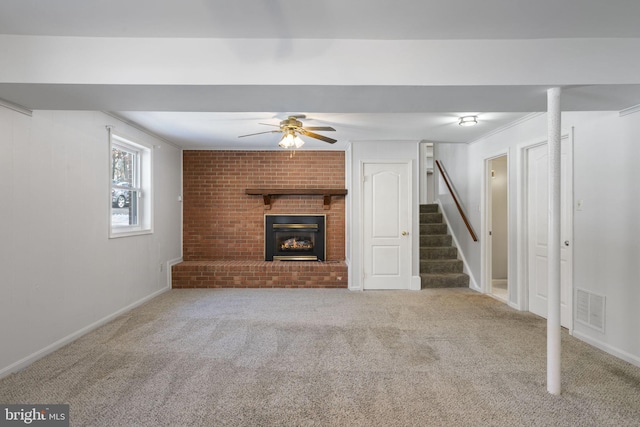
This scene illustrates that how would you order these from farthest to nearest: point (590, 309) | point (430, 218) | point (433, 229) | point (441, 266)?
point (430, 218), point (433, 229), point (441, 266), point (590, 309)

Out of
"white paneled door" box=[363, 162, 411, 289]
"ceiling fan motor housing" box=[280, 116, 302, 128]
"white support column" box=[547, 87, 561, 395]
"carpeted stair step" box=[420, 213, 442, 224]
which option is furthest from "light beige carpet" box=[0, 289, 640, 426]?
"carpeted stair step" box=[420, 213, 442, 224]

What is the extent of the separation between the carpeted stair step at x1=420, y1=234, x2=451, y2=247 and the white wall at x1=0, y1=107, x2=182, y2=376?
178 inches

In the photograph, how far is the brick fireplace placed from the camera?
18.2ft

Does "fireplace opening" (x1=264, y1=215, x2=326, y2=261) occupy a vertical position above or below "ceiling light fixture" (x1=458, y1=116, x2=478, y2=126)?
below

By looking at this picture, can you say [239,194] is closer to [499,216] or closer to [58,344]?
[58,344]

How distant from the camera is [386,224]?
498 cm

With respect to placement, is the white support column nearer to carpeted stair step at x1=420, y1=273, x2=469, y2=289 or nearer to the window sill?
carpeted stair step at x1=420, y1=273, x2=469, y2=289

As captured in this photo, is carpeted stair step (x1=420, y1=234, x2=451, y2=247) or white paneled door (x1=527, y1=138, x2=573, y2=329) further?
carpeted stair step (x1=420, y1=234, x2=451, y2=247)

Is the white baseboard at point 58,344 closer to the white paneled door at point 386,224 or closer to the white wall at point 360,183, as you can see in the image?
the white wall at point 360,183

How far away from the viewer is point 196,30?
1.97 meters

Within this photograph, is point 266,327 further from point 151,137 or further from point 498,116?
point 498,116

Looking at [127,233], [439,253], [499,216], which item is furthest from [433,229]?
[127,233]

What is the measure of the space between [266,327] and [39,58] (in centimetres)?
284

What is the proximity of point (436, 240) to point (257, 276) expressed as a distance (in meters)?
3.18
